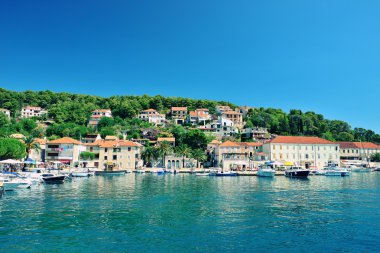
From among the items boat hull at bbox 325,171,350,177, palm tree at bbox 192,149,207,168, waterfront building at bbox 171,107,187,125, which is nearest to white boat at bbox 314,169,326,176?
boat hull at bbox 325,171,350,177

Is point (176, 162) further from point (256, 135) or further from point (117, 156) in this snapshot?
point (256, 135)

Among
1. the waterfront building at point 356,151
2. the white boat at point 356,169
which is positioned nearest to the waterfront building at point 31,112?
the white boat at point 356,169

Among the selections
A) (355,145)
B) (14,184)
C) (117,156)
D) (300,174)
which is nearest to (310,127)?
(355,145)

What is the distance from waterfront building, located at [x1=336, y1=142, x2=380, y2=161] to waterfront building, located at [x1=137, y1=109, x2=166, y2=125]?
65169 millimetres

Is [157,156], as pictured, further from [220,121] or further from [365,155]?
[365,155]

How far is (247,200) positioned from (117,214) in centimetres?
1321

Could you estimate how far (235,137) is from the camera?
357ft

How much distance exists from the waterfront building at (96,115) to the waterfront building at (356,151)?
84816mm

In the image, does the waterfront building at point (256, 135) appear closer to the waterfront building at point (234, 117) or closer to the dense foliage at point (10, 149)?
the waterfront building at point (234, 117)

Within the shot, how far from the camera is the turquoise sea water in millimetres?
15891

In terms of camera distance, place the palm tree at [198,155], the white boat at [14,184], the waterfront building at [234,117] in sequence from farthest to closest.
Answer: the waterfront building at [234,117] < the palm tree at [198,155] < the white boat at [14,184]

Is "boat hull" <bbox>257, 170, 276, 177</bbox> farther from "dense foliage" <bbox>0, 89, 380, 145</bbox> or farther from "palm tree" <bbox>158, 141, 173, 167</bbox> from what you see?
"dense foliage" <bbox>0, 89, 380, 145</bbox>

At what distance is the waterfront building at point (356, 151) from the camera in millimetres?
103375

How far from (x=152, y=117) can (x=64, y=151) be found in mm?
49861
